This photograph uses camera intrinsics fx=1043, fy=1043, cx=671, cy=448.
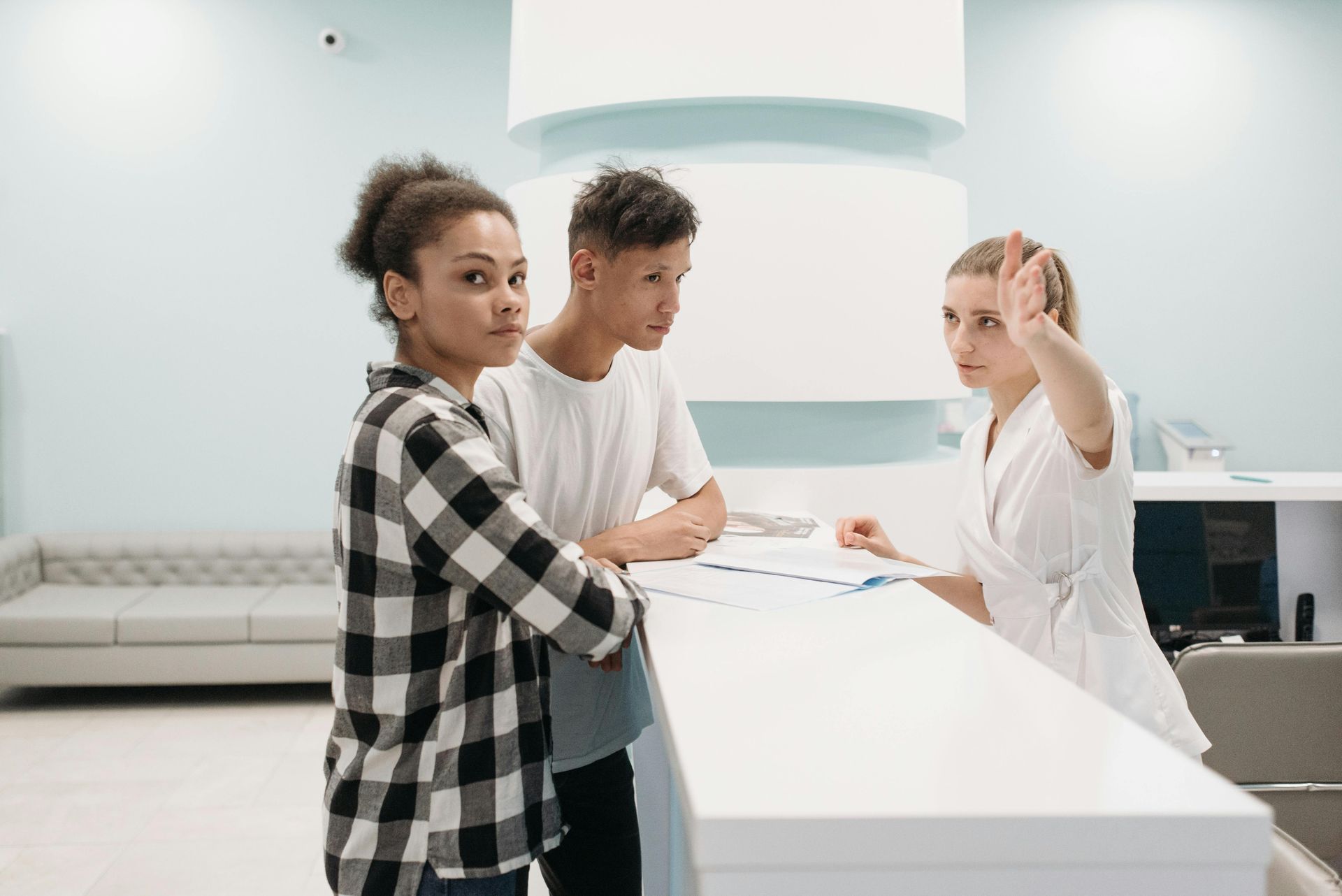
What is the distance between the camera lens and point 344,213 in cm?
532

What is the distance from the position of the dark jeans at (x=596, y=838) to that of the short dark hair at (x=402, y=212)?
0.73m

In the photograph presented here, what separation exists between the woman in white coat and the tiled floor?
6.48 ft

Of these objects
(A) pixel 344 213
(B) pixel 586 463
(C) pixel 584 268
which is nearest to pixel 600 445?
(B) pixel 586 463

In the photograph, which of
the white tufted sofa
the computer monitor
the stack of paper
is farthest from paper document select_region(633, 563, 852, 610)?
the white tufted sofa

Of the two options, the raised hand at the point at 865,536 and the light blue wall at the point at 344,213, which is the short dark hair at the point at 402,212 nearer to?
the raised hand at the point at 865,536

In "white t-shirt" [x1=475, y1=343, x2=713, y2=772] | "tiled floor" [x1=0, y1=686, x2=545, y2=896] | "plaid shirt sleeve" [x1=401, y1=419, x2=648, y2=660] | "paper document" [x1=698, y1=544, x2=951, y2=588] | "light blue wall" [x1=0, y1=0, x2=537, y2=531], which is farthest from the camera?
"light blue wall" [x1=0, y1=0, x2=537, y2=531]

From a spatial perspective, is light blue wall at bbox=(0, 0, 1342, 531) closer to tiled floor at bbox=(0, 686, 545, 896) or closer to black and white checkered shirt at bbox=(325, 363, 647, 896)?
tiled floor at bbox=(0, 686, 545, 896)

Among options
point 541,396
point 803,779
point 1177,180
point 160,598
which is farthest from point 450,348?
point 1177,180

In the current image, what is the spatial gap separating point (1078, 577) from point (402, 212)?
1046mm

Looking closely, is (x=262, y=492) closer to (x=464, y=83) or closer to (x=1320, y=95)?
(x=464, y=83)

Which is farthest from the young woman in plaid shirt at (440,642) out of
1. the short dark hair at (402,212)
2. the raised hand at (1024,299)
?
the raised hand at (1024,299)

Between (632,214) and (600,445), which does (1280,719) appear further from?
(632,214)

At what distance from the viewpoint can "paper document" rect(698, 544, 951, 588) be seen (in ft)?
4.65

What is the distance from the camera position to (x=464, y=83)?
212 inches
